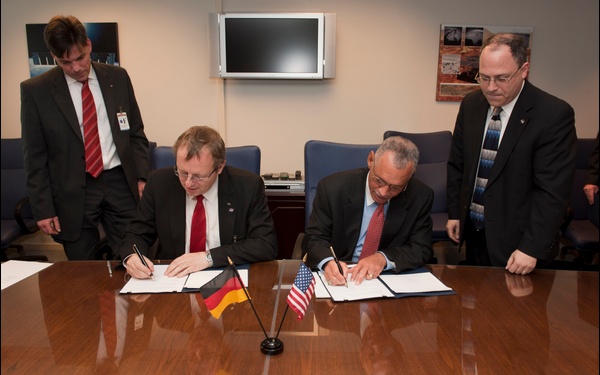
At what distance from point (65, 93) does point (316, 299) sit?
5.72 feet

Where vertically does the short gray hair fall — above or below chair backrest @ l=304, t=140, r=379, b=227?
above

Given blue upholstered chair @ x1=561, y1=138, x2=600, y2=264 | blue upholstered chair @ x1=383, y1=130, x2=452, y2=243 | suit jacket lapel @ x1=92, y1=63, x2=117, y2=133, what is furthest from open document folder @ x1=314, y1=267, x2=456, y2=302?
blue upholstered chair @ x1=561, y1=138, x2=600, y2=264

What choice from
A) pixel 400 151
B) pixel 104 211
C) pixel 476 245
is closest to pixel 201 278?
pixel 400 151

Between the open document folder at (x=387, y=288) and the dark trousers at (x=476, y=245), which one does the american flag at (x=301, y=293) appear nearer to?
the open document folder at (x=387, y=288)

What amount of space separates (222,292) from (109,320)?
0.38m

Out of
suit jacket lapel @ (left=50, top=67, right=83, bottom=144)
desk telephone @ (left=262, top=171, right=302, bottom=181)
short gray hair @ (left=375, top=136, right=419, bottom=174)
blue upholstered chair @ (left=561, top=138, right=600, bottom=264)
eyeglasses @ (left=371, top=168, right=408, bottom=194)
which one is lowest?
blue upholstered chair @ (left=561, top=138, right=600, bottom=264)

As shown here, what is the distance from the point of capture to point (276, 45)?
386cm

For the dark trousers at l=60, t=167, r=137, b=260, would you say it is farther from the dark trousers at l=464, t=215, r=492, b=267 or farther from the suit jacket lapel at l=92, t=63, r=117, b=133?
the dark trousers at l=464, t=215, r=492, b=267

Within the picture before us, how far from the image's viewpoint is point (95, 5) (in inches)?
155

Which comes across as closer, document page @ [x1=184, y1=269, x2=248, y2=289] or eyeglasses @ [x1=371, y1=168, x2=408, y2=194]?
document page @ [x1=184, y1=269, x2=248, y2=289]

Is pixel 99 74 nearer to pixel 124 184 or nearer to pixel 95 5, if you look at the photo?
pixel 124 184

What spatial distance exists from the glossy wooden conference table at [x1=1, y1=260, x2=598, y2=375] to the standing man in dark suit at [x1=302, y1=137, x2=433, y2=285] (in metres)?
0.37

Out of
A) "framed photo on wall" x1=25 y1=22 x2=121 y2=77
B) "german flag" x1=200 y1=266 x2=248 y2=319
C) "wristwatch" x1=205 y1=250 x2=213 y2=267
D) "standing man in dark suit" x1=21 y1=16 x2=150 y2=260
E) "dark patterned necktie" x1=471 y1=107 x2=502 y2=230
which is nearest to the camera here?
"german flag" x1=200 y1=266 x2=248 y2=319

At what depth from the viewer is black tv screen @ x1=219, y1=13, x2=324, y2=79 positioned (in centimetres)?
382
